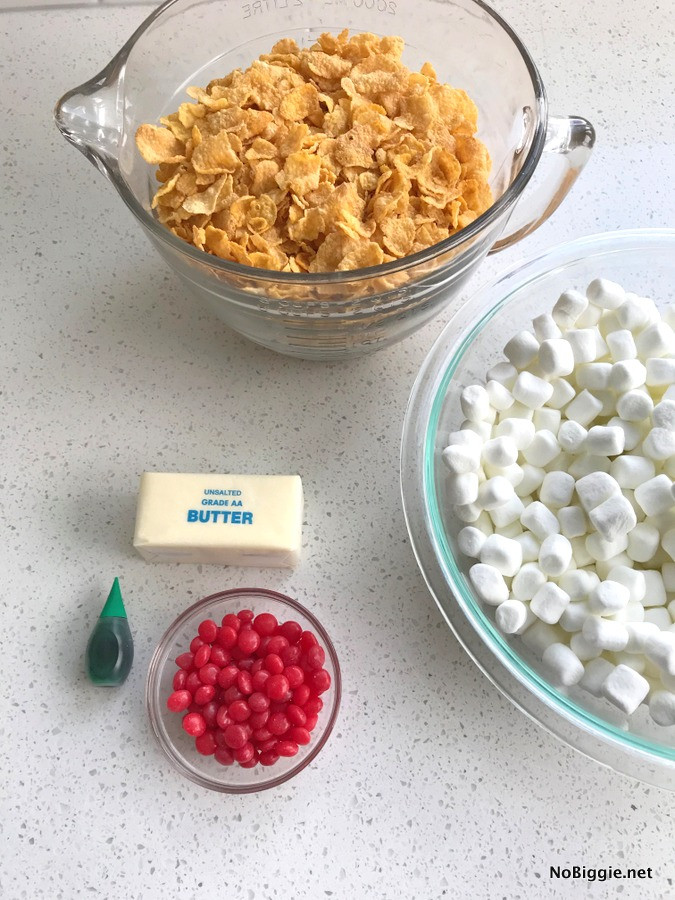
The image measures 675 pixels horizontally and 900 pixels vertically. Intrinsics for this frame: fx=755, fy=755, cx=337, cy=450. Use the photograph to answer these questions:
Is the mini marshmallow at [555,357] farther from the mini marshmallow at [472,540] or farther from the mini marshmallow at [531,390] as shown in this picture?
the mini marshmallow at [472,540]

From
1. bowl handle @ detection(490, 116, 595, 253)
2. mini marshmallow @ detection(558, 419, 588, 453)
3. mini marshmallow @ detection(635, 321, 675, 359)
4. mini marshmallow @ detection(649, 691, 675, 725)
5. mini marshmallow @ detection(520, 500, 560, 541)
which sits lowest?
mini marshmallow @ detection(649, 691, 675, 725)

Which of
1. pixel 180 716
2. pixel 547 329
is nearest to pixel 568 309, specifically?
pixel 547 329

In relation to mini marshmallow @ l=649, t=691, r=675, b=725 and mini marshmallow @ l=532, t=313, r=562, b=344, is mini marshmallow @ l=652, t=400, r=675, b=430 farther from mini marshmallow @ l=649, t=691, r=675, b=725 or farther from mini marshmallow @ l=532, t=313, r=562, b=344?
mini marshmallow @ l=649, t=691, r=675, b=725

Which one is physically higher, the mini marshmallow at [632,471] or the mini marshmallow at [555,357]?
the mini marshmallow at [555,357]

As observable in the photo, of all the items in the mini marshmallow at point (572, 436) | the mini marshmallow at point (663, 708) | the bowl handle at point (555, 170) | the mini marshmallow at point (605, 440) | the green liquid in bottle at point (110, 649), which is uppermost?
the bowl handle at point (555, 170)

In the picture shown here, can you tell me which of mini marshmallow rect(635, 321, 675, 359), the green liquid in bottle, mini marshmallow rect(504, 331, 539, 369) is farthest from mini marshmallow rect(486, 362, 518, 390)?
the green liquid in bottle

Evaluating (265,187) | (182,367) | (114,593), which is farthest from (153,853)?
(265,187)

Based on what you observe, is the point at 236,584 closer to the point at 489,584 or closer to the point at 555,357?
the point at 489,584

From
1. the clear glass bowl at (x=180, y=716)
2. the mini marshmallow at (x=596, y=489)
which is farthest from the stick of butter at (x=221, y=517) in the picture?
the mini marshmallow at (x=596, y=489)
